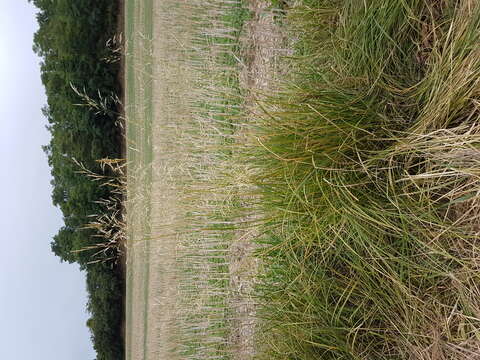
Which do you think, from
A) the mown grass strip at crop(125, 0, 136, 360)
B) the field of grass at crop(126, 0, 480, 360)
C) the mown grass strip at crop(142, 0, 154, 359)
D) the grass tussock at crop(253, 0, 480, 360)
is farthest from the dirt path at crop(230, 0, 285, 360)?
the mown grass strip at crop(125, 0, 136, 360)

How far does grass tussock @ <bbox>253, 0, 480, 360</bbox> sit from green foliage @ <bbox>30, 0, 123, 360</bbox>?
4994mm

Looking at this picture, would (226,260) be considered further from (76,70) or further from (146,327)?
(76,70)

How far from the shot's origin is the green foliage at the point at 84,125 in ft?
21.0

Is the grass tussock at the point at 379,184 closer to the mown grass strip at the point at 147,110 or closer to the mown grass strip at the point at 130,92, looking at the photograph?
the mown grass strip at the point at 147,110

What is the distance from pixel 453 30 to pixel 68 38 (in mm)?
6353

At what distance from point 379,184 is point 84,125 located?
5.70 meters

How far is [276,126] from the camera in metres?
1.61

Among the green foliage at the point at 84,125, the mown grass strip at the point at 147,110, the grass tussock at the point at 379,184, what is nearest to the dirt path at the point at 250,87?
the grass tussock at the point at 379,184

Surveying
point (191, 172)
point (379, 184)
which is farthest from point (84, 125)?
point (379, 184)

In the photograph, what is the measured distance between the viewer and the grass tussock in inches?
49.2

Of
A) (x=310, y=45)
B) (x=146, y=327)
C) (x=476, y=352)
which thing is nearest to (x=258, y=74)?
(x=310, y=45)

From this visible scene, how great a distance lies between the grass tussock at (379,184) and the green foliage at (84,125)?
4994 mm

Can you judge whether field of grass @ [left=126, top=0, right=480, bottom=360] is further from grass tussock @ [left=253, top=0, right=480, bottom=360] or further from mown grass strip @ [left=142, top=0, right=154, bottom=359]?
mown grass strip @ [left=142, top=0, right=154, bottom=359]

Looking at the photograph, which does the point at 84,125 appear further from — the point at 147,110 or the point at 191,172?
the point at 191,172
